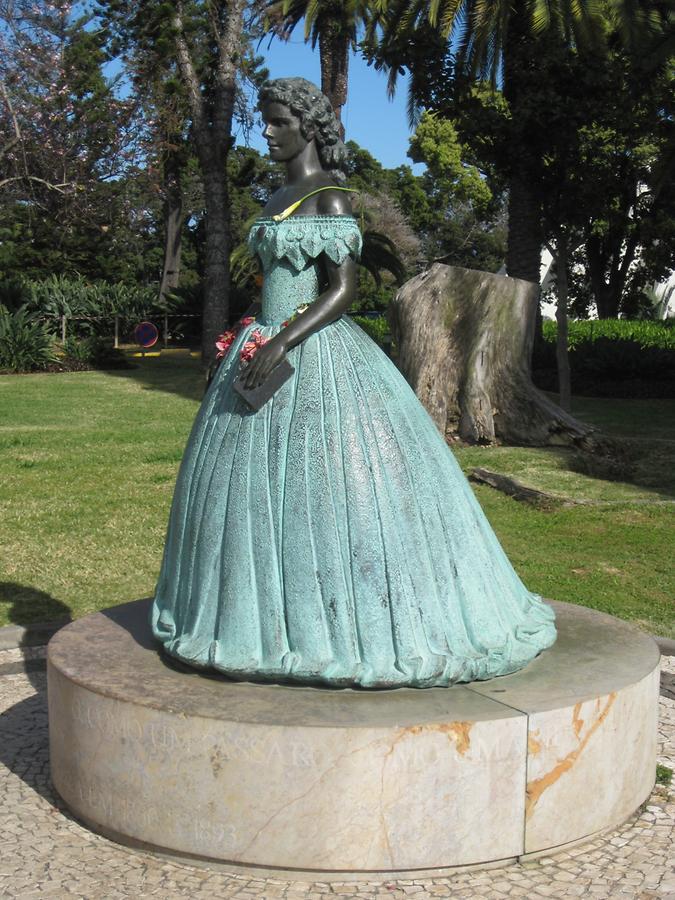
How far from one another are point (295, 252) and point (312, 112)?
1.55 feet

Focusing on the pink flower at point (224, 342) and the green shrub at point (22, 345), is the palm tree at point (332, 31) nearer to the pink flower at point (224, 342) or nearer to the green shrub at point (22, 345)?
the green shrub at point (22, 345)

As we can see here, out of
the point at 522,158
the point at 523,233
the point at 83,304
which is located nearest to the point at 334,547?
the point at 523,233

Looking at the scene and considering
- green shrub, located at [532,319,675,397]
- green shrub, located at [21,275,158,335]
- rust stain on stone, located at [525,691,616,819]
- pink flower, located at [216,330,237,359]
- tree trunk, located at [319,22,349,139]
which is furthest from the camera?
green shrub, located at [21,275,158,335]

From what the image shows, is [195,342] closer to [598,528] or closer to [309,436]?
[598,528]

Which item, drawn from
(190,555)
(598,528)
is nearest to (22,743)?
(190,555)

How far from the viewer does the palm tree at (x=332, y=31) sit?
1795cm

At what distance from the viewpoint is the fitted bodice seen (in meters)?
3.57

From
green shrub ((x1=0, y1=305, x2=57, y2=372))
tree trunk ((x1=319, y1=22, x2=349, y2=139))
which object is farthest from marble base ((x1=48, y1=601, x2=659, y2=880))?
green shrub ((x1=0, y1=305, x2=57, y2=372))

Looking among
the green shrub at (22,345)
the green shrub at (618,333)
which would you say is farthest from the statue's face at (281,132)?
the green shrub at (22,345)

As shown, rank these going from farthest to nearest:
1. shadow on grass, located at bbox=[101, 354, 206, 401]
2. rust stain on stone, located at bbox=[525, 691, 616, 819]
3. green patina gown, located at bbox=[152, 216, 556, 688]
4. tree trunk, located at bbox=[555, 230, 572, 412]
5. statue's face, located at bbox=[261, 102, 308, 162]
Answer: shadow on grass, located at bbox=[101, 354, 206, 401] → tree trunk, located at bbox=[555, 230, 572, 412] → statue's face, located at bbox=[261, 102, 308, 162] → green patina gown, located at bbox=[152, 216, 556, 688] → rust stain on stone, located at bbox=[525, 691, 616, 819]

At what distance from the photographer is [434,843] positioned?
3.11m

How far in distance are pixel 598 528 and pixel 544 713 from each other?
5.76m

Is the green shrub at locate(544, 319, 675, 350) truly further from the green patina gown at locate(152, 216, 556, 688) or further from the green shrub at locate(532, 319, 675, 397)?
the green patina gown at locate(152, 216, 556, 688)

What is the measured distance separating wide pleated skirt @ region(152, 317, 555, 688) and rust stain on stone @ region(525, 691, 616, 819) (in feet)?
1.06
